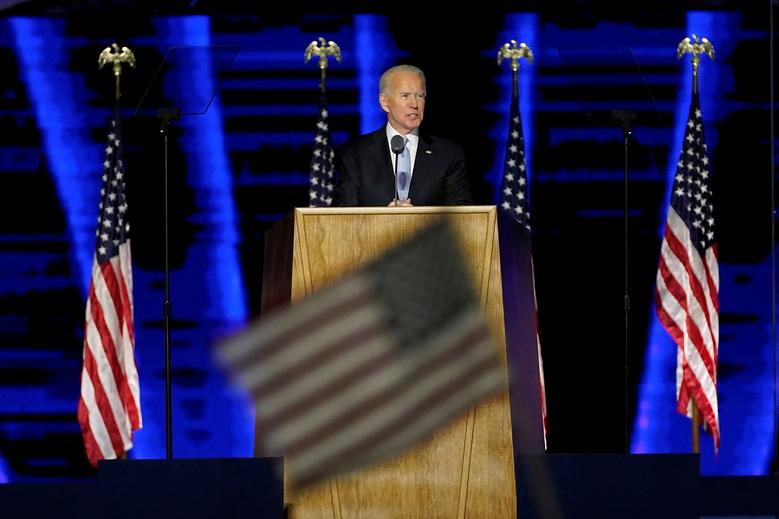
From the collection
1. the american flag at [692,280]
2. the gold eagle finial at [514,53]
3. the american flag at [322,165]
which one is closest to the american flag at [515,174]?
the gold eagle finial at [514,53]

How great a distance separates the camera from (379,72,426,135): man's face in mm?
4941

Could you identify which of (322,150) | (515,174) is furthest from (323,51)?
(515,174)

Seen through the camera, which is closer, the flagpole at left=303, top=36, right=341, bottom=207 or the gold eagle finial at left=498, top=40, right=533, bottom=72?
the flagpole at left=303, top=36, right=341, bottom=207

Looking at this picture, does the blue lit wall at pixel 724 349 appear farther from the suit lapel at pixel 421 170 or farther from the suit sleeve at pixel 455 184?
the suit lapel at pixel 421 170

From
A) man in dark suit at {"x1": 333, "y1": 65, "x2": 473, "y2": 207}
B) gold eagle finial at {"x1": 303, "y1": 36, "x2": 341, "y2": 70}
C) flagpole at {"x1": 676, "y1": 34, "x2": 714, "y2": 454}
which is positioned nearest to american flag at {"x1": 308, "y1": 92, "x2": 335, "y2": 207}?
gold eagle finial at {"x1": 303, "y1": 36, "x2": 341, "y2": 70}

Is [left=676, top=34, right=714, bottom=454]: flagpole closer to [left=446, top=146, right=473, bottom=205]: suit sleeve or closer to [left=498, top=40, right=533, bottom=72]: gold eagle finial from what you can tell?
[left=498, top=40, right=533, bottom=72]: gold eagle finial

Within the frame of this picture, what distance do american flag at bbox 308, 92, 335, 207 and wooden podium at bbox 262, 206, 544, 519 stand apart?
2683mm

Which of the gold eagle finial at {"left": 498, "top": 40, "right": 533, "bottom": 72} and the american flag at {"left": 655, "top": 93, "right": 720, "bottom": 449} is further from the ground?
the gold eagle finial at {"left": 498, "top": 40, "right": 533, "bottom": 72}

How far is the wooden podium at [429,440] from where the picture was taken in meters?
3.89

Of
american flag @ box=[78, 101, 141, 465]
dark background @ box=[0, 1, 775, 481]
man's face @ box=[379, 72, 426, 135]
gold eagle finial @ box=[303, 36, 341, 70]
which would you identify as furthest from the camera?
dark background @ box=[0, 1, 775, 481]

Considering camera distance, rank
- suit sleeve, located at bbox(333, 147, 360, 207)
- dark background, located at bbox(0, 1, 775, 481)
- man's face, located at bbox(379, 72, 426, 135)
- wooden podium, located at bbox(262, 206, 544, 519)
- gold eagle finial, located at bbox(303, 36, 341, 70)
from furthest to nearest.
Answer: dark background, located at bbox(0, 1, 775, 481) < gold eagle finial, located at bbox(303, 36, 341, 70) < suit sleeve, located at bbox(333, 147, 360, 207) < man's face, located at bbox(379, 72, 426, 135) < wooden podium, located at bbox(262, 206, 544, 519)

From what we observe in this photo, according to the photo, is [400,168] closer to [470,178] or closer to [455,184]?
[455,184]

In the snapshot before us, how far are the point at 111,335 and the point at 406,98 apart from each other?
8.16 ft

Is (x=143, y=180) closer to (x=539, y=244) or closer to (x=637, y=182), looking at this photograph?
(x=539, y=244)
